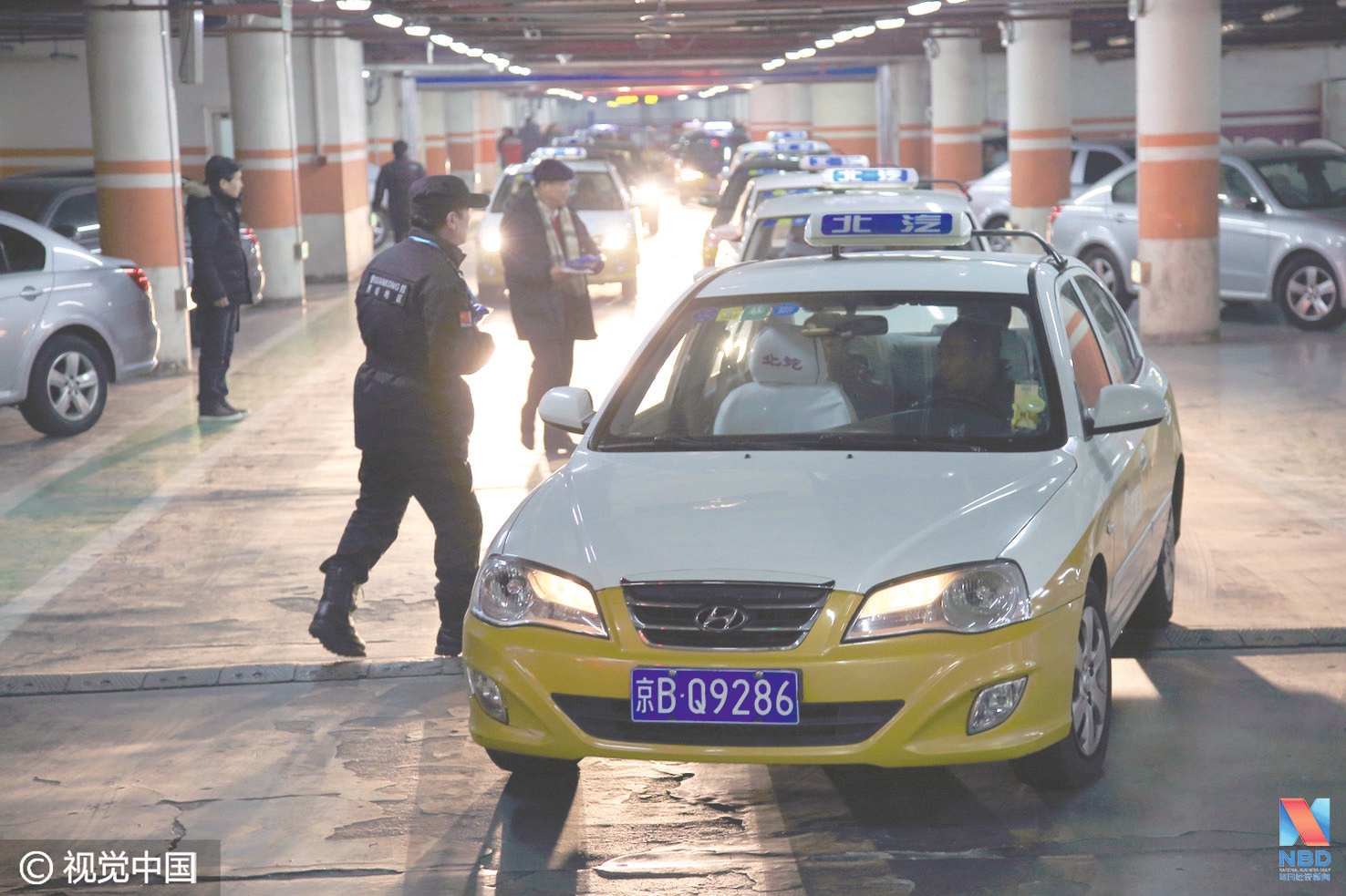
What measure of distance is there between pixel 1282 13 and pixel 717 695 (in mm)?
19773

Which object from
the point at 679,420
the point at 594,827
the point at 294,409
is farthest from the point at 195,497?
the point at 594,827

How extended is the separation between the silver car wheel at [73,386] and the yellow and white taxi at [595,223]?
683 centimetres

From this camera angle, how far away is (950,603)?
13.3 feet

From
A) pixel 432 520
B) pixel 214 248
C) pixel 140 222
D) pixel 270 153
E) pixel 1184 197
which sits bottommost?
pixel 432 520

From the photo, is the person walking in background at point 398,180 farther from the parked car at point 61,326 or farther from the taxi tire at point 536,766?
the taxi tire at point 536,766

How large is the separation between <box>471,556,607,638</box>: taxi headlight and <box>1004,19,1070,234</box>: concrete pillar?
60.7 ft

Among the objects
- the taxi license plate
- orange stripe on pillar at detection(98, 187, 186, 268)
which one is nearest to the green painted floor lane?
orange stripe on pillar at detection(98, 187, 186, 268)

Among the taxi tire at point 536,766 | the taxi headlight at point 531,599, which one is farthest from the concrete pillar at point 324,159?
the taxi headlight at point 531,599

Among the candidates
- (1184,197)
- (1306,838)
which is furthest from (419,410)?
(1184,197)

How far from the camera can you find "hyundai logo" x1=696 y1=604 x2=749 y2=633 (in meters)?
4.02

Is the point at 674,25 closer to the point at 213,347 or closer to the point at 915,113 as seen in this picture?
the point at 213,347

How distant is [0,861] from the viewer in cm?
424

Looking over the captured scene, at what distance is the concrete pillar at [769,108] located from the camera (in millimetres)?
48875

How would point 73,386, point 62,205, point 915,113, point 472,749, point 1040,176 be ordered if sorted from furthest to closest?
point 915,113
point 1040,176
point 62,205
point 73,386
point 472,749
